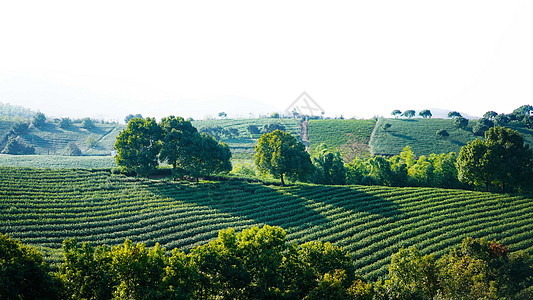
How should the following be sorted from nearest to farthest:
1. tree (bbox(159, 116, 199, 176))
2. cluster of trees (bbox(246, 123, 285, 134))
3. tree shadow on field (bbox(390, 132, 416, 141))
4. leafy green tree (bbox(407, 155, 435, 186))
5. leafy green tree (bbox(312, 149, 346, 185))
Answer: tree (bbox(159, 116, 199, 176)), leafy green tree (bbox(407, 155, 435, 186)), leafy green tree (bbox(312, 149, 346, 185)), tree shadow on field (bbox(390, 132, 416, 141)), cluster of trees (bbox(246, 123, 285, 134))

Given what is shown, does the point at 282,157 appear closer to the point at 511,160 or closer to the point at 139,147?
the point at 139,147

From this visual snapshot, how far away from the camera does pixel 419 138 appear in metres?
96.0

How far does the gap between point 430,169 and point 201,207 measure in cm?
4237

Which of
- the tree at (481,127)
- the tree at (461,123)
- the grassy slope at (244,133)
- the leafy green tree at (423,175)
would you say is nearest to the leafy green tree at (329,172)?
the leafy green tree at (423,175)

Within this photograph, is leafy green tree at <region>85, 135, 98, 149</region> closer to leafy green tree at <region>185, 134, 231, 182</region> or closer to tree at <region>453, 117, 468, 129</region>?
leafy green tree at <region>185, 134, 231, 182</region>

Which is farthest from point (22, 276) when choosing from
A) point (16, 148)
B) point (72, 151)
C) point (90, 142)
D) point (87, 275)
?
point (90, 142)

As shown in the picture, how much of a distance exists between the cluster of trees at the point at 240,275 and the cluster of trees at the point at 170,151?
30123 mm

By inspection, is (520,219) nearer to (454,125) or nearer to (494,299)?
(494,299)

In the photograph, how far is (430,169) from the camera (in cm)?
5506

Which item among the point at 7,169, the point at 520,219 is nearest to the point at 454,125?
the point at 520,219

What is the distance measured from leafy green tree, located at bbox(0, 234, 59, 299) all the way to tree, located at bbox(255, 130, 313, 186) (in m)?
36.2

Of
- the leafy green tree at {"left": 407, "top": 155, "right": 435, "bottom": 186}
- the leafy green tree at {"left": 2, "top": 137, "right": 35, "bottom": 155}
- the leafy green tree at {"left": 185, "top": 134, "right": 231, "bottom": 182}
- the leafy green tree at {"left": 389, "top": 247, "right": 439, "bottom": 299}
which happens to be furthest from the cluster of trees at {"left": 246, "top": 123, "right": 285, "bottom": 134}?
the leafy green tree at {"left": 389, "top": 247, "right": 439, "bottom": 299}

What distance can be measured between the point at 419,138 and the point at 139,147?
8472cm

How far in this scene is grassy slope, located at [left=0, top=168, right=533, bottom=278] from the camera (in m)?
32.1
